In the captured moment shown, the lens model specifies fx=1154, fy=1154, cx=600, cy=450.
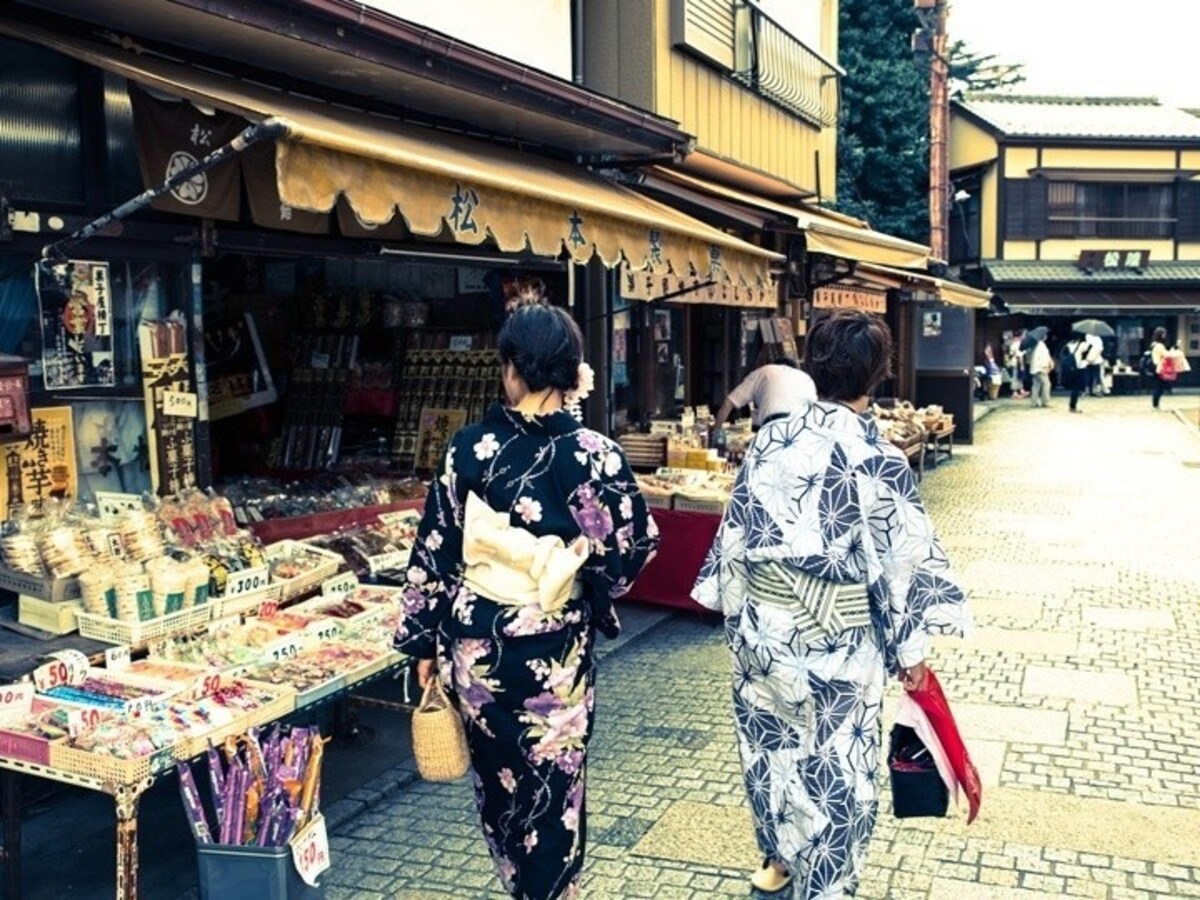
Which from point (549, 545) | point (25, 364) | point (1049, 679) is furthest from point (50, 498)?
point (1049, 679)

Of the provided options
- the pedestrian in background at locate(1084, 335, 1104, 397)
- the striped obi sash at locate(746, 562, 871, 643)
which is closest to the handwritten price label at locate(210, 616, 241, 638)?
the striped obi sash at locate(746, 562, 871, 643)

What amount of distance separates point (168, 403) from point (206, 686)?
2.04 meters

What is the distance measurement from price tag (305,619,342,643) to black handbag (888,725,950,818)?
8.57ft

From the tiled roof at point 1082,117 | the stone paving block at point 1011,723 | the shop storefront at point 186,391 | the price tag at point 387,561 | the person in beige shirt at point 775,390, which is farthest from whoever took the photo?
the tiled roof at point 1082,117

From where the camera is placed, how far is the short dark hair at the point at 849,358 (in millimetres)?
3992

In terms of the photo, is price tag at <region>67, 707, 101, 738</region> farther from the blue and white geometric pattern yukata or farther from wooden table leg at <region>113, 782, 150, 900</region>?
the blue and white geometric pattern yukata

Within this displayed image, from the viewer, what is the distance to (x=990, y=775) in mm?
5703

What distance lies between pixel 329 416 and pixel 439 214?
4.88 m

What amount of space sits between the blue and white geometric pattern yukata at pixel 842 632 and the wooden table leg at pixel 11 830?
8.80ft

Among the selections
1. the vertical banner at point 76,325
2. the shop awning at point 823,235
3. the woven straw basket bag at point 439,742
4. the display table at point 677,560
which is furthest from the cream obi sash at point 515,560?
the shop awning at point 823,235

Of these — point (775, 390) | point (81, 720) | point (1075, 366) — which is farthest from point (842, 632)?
point (1075, 366)

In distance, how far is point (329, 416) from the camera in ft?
31.3

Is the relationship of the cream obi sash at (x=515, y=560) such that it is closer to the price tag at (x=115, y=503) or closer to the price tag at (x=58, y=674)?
the price tag at (x=58, y=674)

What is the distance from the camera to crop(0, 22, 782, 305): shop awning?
4.29 m
